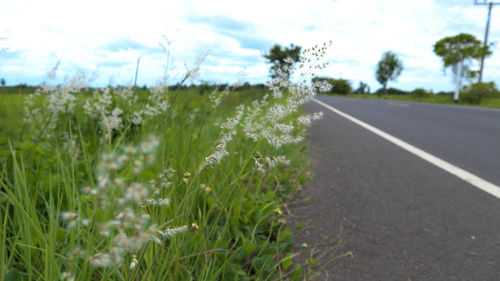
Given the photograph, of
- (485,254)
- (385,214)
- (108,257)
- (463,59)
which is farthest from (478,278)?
(463,59)

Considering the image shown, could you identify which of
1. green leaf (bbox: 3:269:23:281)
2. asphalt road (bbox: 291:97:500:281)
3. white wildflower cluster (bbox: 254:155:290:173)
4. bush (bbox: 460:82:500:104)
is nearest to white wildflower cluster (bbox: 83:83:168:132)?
asphalt road (bbox: 291:97:500:281)

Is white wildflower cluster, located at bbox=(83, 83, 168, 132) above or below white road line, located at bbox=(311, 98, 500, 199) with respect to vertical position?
above

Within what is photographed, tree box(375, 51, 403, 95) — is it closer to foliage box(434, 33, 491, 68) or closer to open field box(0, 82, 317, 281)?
foliage box(434, 33, 491, 68)

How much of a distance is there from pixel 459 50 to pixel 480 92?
643 inches

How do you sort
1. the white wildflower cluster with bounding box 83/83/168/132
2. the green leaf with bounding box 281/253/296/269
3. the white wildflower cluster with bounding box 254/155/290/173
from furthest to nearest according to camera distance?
the white wildflower cluster with bounding box 83/83/168/132
the green leaf with bounding box 281/253/296/269
the white wildflower cluster with bounding box 254/155/290/173

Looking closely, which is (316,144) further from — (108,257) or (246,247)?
(108,257)

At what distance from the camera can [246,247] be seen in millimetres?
1676

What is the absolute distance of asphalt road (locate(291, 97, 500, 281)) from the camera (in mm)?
1746

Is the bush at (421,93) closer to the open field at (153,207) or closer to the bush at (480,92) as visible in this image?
the bush at (480,92)

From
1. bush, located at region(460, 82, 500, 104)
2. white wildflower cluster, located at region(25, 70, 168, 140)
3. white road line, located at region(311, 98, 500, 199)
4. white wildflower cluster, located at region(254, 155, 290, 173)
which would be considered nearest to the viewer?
white wildflower cluster, located at region(254, 155, 290, 173)

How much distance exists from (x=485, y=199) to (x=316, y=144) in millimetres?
2460

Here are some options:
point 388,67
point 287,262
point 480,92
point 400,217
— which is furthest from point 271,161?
point 388,67

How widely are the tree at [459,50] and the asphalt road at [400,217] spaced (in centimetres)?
3861

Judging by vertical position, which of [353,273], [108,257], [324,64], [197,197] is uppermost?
[324,64]
